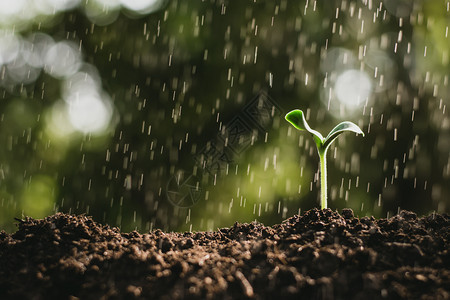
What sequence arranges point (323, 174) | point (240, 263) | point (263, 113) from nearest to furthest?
point (240, 263) < point (323, 174) < point (263, 113)

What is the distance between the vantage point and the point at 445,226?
1253mm

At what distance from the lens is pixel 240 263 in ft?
3.24

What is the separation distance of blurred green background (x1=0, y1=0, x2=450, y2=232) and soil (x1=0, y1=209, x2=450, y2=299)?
3.97 m

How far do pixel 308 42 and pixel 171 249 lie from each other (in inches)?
200

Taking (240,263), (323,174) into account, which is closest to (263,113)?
(323,174)

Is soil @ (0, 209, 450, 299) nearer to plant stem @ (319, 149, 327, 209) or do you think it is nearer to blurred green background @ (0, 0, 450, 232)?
plant stem @ (319, 149, 327, 209)

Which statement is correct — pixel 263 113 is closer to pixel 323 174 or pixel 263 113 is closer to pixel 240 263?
pixel 323 174

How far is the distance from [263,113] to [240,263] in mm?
4588

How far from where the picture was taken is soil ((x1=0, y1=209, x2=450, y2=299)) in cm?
87

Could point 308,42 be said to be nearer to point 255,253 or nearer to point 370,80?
point 370,80

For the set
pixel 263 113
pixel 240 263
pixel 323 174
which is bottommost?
pixel 240 263

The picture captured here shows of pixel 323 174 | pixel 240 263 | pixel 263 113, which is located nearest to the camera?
pixel 240 263

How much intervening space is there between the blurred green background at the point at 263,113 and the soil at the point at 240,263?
397 centimetres

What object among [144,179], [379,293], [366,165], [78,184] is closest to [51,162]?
[78,184]
